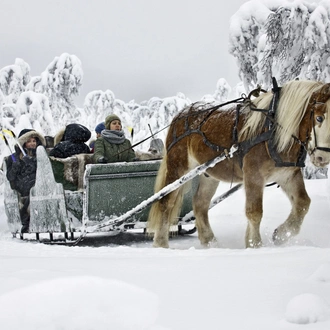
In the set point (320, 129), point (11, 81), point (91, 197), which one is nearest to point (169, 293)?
point (320, 129)

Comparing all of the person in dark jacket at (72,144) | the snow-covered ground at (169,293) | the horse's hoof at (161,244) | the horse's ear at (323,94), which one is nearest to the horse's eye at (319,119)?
the horse's ear at (323,94)

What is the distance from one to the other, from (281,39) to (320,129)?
4916 mm

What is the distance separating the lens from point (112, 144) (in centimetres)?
604

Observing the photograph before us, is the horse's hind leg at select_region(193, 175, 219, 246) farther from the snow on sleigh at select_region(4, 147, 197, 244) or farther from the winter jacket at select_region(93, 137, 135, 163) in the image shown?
the winter jacket at select_region(93, 137, 135, 163)

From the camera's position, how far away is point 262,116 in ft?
13.6

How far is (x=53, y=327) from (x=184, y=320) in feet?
1.70

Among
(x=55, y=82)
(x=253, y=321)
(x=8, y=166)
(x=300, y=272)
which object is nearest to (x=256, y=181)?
(x=300, y=272)

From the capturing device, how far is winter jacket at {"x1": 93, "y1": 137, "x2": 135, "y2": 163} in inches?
226

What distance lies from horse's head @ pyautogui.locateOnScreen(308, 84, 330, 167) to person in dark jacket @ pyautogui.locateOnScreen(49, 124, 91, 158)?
12.2 feet

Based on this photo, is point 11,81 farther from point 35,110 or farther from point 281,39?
point 281,39

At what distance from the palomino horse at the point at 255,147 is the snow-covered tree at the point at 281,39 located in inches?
139

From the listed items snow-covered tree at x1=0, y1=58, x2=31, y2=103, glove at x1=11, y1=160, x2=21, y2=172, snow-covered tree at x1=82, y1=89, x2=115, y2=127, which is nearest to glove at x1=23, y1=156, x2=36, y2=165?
glove at x1=11, y1=160, x2=21, y2=172

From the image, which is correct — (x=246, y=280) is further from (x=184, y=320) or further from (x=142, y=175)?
(x=142, y=175)

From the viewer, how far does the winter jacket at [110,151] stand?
5.75 m
